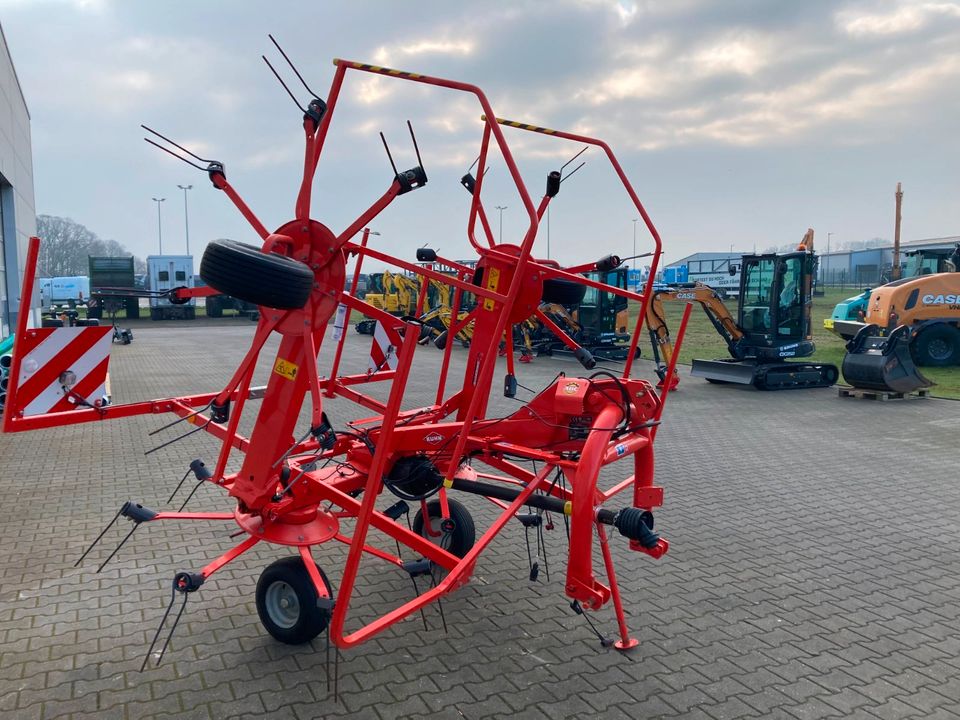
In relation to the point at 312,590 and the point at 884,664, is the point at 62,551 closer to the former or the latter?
the point at 312,590

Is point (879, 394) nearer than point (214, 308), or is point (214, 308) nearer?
point (879, 394)

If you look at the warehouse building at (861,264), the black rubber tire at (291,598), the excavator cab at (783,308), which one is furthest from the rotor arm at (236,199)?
the warehouse building at (861,264)

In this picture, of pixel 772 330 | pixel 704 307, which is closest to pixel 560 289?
pixel 704 307

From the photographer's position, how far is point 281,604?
4.06 m

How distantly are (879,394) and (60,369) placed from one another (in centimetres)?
1260

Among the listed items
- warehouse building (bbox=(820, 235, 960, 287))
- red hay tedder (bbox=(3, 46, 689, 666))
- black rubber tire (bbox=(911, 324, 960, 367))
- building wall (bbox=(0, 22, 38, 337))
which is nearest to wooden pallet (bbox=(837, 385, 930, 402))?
black rubber tire (bbox=(911, 324, 960, 367))

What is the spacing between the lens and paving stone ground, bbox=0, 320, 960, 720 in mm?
3502

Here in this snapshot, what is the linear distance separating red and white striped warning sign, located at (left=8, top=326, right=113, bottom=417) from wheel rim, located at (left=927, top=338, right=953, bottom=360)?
17138mm

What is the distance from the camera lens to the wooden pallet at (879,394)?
12.5 m

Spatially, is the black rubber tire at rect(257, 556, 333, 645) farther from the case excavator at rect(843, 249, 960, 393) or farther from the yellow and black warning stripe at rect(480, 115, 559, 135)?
the case excavator at rect(843, 249, 960, 393)

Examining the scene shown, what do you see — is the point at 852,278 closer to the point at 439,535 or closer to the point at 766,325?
the point at 766,325

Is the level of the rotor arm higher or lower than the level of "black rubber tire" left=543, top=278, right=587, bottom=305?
higher

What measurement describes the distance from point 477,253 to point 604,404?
4.47ft

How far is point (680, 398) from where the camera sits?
43.0ft
